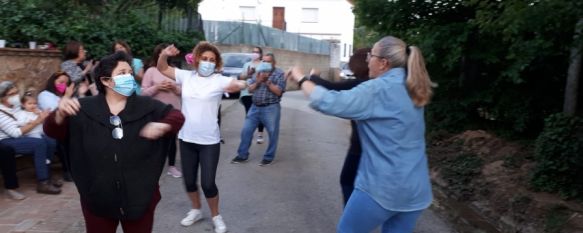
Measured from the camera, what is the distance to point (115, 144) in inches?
130

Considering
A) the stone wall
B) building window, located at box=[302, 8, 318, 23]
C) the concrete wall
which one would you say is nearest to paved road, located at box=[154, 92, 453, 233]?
the stone wall

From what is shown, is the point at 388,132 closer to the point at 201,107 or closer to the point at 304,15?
the point at 201,107

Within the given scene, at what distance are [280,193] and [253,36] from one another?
2188cm

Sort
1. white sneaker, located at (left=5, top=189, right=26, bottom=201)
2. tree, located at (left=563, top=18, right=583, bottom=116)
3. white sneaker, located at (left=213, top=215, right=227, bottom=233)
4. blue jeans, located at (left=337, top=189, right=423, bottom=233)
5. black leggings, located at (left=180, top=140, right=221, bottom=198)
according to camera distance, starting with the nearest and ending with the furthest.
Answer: blue jeans, located at (left=337, top=189, right=423, bottom=233) → black leggings, located at (left=180, top=140, right=221, bottom=198) → white sneaker, located at (left=213, top=215, right=227, bottom=233) → white sneaker, located at (left=5, top=189, right=26, bottom=201) → tree, located at (left=563, top=18, right=583, bottom=116)

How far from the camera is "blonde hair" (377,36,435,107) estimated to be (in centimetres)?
336

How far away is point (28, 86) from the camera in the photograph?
795cm

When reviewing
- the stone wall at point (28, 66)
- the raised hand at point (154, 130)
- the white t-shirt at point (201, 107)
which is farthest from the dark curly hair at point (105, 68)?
the stone wall at point (28, 66)

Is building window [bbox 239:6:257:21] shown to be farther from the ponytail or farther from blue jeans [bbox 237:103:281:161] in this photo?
the ponytail

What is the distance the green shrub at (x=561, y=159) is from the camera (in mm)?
6375

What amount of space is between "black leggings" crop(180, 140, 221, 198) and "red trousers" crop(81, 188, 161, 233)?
1.57 m

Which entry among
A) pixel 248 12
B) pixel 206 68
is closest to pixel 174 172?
pixel 206 68

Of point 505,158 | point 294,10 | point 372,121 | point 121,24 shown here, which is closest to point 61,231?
point 372,121

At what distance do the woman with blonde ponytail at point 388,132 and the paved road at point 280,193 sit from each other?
2.32 meters

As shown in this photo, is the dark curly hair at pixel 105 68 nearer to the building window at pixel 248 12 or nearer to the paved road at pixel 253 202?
the paved road at pixel 253 202
